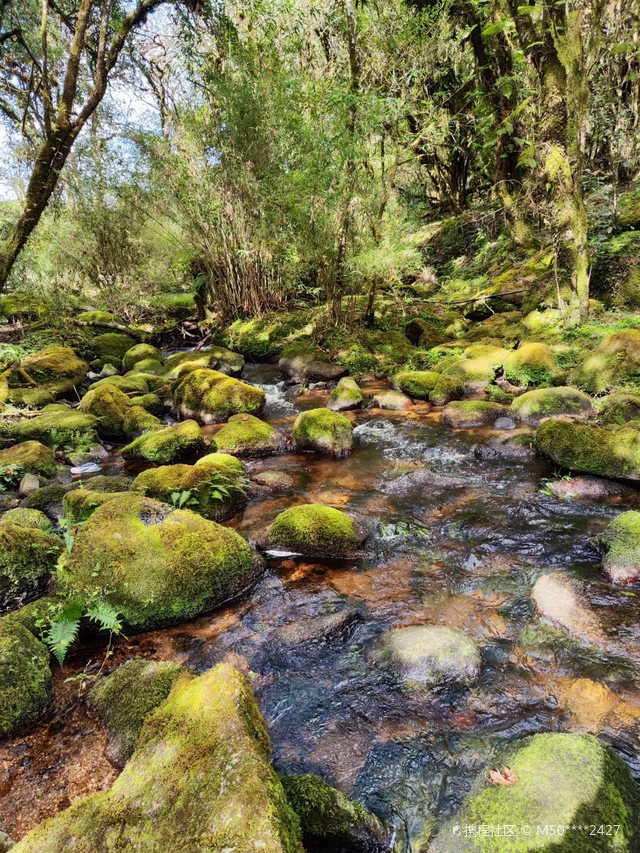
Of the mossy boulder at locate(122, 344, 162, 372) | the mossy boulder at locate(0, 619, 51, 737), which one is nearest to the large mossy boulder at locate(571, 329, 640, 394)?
the mossy boulder at locate(0, 619, 51, 737)

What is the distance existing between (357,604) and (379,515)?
170 cm

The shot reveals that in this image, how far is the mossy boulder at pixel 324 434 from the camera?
300 inches

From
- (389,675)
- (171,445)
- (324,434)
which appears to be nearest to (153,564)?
(389,675)

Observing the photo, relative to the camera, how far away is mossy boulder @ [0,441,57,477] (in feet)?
22.5

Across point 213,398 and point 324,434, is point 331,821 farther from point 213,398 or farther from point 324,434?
point 213,398

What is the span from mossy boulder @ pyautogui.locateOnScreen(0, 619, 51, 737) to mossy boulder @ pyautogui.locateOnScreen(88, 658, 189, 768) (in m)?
0.31

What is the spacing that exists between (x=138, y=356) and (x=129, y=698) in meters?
12.5

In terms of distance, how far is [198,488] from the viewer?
5.59m

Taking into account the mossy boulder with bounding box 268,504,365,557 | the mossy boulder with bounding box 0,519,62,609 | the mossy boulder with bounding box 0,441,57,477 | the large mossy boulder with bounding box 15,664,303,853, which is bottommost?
the mossy boulder with bounding box 268,504,365,557

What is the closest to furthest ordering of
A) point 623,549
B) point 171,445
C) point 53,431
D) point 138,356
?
point 623,549, point 171,445, point 53,431, point 138,356

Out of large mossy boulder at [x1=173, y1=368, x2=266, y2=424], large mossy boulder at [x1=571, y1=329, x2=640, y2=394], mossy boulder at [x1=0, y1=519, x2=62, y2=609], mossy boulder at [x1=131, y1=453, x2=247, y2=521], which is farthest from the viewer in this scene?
large mossy boulder at [x1=173, y1=368, x2=266, y2=424]

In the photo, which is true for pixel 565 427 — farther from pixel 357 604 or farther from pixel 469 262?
pixel 469 262

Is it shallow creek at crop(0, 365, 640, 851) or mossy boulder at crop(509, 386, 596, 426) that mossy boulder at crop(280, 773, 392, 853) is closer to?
shallow creek at crop(0, 365, 640, 851)

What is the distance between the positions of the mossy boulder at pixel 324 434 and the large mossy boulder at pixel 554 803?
5.49 meters
